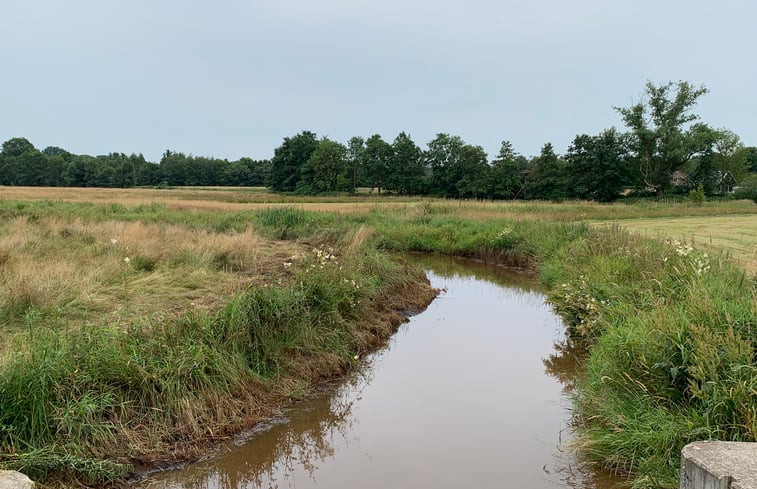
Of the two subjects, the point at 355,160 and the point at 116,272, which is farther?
the point at 355,160

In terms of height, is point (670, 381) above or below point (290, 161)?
below

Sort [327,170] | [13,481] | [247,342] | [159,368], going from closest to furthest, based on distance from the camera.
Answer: [13,481]
[159,368]
[247,342]
[327,170]

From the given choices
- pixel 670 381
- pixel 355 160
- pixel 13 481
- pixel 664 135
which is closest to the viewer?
pixel 13 481

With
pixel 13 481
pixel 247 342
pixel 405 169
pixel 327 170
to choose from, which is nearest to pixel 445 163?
pixel 405 169

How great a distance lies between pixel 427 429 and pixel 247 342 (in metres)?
2.33

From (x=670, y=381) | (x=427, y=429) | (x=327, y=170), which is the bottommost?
(x=427, y=429)

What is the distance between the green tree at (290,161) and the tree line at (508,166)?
0.50 ft

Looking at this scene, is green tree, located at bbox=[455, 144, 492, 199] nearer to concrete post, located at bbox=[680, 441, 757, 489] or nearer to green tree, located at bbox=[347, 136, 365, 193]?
green tree, located at bbox=[347, 136, 365, 193]

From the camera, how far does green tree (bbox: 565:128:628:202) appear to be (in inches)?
2019

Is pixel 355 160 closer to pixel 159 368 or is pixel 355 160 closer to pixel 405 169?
pixel 405 169

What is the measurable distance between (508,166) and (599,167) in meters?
10.0

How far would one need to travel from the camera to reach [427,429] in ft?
17.6

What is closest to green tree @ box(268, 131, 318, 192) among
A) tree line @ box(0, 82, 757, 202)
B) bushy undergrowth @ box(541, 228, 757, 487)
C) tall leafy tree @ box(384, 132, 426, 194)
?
tree line @ box(0, 82, 757, 202)

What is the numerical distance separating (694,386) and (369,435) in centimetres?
306
